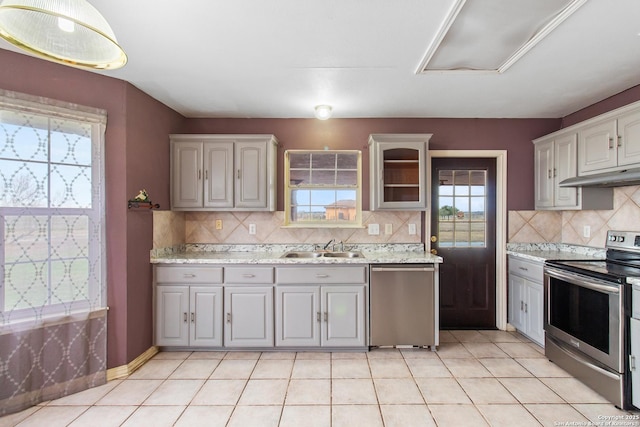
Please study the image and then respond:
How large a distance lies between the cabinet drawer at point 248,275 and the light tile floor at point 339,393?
2.24ft

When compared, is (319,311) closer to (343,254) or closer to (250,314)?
(250,314)

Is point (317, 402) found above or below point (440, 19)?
below

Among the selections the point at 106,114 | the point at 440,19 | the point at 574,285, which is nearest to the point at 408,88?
the point at 440,19

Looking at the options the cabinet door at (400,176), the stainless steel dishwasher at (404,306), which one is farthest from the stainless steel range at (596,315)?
the cabinet door at (400,176)

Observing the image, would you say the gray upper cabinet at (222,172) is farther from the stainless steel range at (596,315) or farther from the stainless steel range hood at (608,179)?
the stainless steel range hood at (608,179)

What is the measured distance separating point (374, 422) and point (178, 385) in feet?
4.88

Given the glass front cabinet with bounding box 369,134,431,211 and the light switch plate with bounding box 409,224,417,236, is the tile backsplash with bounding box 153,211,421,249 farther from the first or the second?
the glass front cabinet with bounding box 369,134,431,211

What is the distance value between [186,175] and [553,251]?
13.2 feet

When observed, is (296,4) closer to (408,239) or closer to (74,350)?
(408,239)

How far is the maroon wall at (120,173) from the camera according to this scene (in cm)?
214

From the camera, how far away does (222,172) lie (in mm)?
3137

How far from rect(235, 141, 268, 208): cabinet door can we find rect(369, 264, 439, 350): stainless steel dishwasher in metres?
1.42

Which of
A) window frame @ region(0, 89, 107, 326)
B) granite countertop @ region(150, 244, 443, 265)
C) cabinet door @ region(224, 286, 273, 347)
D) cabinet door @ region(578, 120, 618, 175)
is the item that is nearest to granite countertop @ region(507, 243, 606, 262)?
cabinet door @ region(578, 120, 618, 175)

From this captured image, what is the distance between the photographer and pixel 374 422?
189 cm
